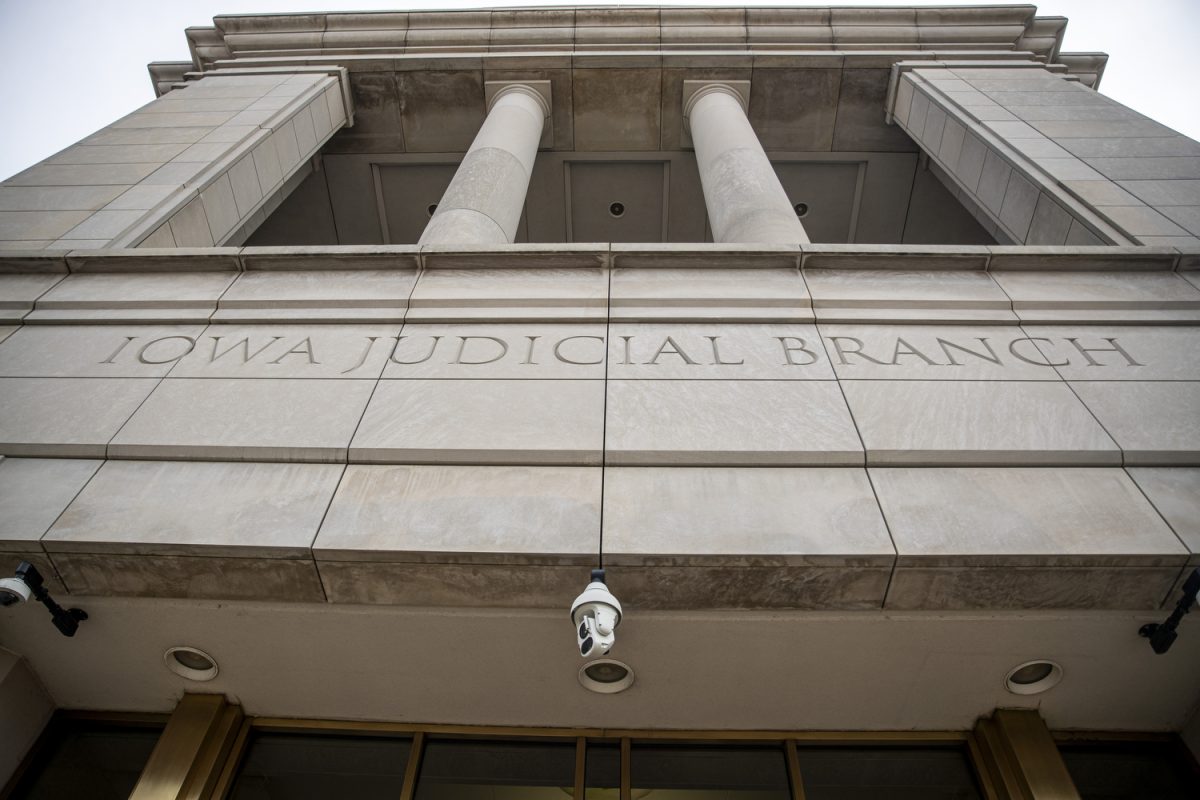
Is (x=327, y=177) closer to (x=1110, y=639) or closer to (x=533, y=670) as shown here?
(x=533, y=670)

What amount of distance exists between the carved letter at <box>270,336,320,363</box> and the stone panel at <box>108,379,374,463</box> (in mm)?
374

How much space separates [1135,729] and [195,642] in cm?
816

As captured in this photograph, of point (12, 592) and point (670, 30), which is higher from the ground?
point (670, 30)

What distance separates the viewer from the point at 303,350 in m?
6.95

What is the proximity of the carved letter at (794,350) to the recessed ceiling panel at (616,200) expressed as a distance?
10509 millimetres

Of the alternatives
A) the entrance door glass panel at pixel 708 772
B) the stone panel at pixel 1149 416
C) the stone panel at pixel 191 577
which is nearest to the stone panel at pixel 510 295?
the stone panel at pixel 191 577

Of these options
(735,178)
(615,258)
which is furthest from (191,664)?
(735,178)

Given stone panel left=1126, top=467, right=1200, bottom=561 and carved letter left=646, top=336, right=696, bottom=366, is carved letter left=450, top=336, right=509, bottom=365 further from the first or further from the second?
stone panel left=1126, top=467, right=1200, bottom=561

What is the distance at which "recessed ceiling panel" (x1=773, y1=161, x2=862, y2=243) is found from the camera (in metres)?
16.2

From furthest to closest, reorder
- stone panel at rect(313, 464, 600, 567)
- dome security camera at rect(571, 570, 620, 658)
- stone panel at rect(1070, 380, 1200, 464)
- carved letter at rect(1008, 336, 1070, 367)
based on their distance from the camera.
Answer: carved letter at rect(1008, 336, 1070, 367) → stone panel at rect(1070, 380, 1200, 464) → stone panel at rect(313, 464, 600, 567) → dome security camera at rect(571, 570, 620, 658)

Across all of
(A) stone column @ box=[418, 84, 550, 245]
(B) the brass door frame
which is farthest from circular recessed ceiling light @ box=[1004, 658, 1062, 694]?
(A) stone column @ box=[418, 84, 550, 245]

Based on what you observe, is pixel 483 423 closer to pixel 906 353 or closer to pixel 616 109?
pixel 906 353

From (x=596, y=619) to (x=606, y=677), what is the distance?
1.97 meters

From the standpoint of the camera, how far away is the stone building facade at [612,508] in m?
5.04
